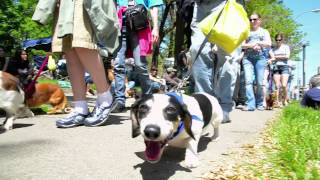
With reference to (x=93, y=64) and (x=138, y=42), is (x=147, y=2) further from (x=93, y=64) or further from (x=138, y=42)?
(x=93, y=64)

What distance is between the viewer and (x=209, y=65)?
19.5 ft

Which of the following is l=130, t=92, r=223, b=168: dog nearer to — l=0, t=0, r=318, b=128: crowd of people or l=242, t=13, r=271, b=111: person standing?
l=0, t=0, r=318, b=128: crowd of people

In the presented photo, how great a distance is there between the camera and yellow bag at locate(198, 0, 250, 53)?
4766 millimetres

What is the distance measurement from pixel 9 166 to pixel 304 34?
50.2m

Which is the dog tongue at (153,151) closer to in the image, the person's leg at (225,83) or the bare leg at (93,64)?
the bare leg at (93,64)

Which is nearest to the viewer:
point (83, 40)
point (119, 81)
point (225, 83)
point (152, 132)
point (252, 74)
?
point (152, 132)

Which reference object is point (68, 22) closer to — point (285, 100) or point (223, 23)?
point (223, 23)

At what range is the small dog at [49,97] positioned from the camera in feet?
23.7

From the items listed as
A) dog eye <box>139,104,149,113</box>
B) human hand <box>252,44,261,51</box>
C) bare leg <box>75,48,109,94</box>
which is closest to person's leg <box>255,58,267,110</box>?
human hand <box>252,44,261,51</box>

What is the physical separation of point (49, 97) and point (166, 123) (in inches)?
197

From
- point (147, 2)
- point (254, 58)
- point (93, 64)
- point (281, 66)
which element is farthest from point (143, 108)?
point (281, 66)

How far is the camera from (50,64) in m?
27.8

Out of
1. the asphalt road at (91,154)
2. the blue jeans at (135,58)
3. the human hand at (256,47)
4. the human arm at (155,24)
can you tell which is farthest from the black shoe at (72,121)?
the human hand at (256,47)

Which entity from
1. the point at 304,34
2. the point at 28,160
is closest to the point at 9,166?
the point at 28,160
